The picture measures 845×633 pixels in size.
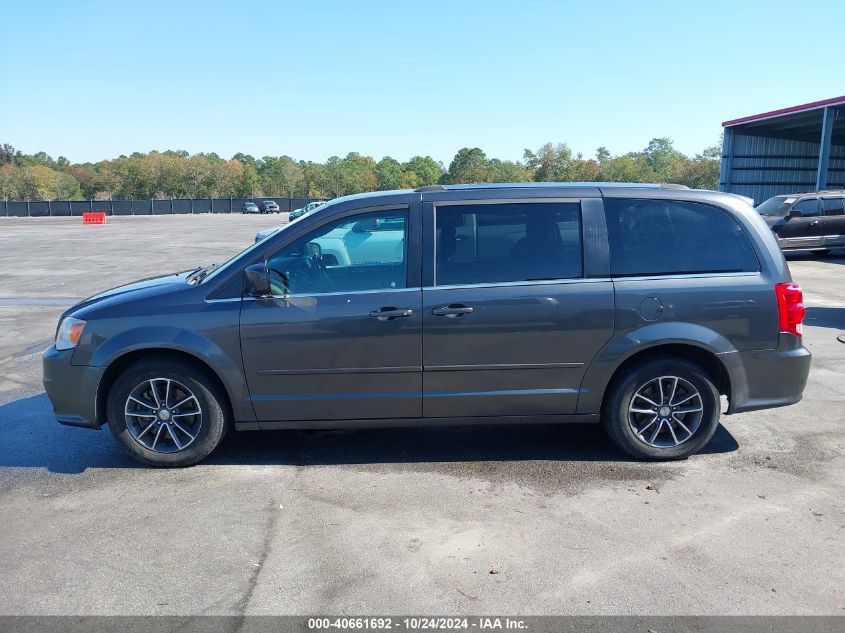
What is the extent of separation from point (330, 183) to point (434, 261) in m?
108

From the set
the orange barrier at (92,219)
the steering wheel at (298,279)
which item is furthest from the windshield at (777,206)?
the orange barrier at (92,219)

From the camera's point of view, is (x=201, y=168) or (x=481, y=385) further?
(x=201, y=168)

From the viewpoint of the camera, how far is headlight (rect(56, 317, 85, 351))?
4.90 metres

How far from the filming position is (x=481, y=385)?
191 inches

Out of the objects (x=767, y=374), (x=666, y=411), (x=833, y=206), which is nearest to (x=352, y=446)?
(x=666, y=411)

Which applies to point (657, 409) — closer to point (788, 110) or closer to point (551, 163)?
point (788, 110)

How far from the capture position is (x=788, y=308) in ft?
16.1

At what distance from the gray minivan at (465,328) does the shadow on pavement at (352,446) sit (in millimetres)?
333

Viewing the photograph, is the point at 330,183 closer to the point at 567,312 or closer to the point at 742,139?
the point at 742,139

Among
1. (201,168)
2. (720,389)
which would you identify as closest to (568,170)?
(201,168)

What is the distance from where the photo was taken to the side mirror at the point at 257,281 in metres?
4.72

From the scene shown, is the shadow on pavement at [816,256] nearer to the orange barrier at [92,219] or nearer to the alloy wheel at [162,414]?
the alloy wheel at [162,414]

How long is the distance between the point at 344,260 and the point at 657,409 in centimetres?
242

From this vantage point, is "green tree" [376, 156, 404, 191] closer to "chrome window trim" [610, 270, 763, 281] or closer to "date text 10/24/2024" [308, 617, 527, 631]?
"chrome window trim" [610, 270, 763, 281]
